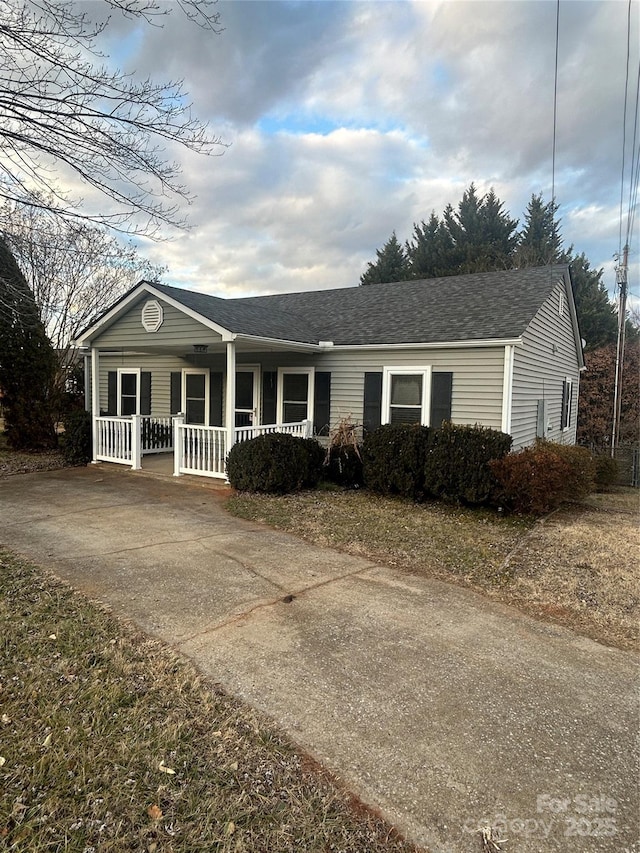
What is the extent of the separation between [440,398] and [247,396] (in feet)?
17.1

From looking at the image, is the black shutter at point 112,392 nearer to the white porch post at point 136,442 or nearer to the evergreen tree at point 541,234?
the white porch post at point 136,442

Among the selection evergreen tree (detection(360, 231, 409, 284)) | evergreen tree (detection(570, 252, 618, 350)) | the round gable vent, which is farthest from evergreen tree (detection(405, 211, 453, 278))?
the round gable vent

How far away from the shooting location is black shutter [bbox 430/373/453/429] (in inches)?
391

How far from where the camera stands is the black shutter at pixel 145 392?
14.5m

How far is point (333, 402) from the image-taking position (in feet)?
37.4

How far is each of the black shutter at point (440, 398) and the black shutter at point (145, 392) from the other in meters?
8.71

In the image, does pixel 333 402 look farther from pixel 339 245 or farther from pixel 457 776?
pixel 339 245

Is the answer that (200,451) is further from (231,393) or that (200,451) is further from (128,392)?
(128,392)

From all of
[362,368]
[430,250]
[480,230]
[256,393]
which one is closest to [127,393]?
[256,393]

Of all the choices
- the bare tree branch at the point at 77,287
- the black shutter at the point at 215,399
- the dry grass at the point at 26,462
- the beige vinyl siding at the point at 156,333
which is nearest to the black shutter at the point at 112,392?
the bare tree branch at the point at 77,287

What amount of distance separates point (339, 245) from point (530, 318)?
58.7 ft

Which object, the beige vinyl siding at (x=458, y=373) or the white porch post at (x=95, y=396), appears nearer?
the beige vinyl siding at (x=458, y=373)

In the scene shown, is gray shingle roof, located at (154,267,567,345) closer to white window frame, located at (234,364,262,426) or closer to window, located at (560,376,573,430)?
white window frame, located at (234,364,262,426)

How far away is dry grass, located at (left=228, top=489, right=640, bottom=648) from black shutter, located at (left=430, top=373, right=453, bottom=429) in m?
2.10
